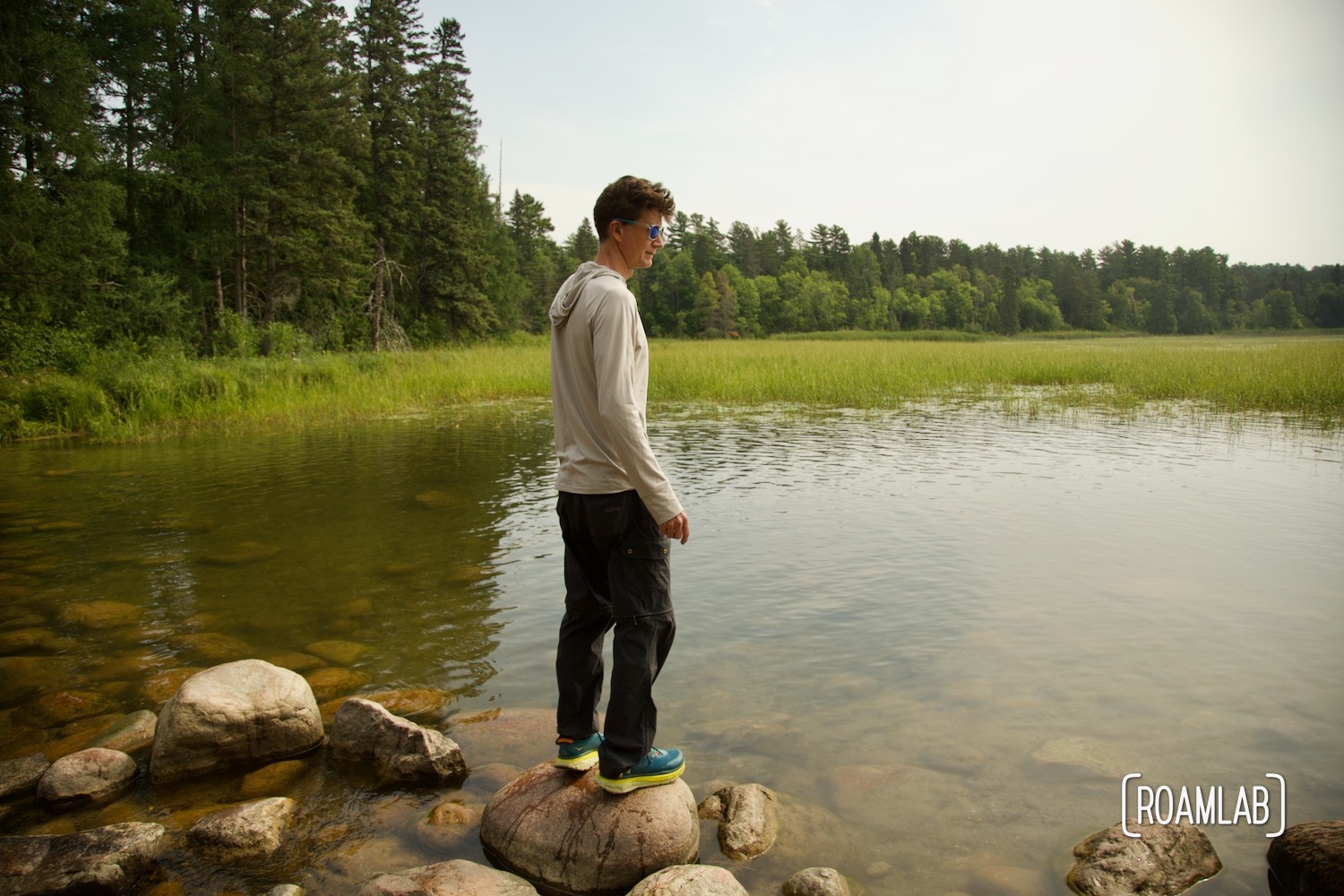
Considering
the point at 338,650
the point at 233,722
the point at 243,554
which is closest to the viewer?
the point at 233,722

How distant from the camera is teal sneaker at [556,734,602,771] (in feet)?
10.6

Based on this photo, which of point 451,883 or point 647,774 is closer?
point 451,883

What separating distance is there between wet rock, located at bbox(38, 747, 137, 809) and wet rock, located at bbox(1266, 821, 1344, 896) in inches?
185

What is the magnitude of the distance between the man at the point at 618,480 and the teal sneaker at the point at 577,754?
16cm

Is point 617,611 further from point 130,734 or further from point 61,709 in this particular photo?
point 61,709

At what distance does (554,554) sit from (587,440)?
4.79m

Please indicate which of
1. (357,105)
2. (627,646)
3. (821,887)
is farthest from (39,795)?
(357,105)

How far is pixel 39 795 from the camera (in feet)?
11.6

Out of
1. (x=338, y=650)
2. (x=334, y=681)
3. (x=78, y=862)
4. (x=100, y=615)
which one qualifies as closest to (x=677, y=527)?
(x=78, y=862)

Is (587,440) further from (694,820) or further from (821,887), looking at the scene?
(821,887)

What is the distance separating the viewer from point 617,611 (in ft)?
9.70

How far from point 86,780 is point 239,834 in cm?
97

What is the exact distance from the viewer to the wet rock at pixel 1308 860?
2.78 m

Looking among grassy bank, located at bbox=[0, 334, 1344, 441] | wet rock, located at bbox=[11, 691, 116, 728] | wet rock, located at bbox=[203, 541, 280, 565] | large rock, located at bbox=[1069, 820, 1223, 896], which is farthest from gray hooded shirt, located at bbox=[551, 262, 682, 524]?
grassy bank, located at bbox=[0, 334, 1344, 441]
